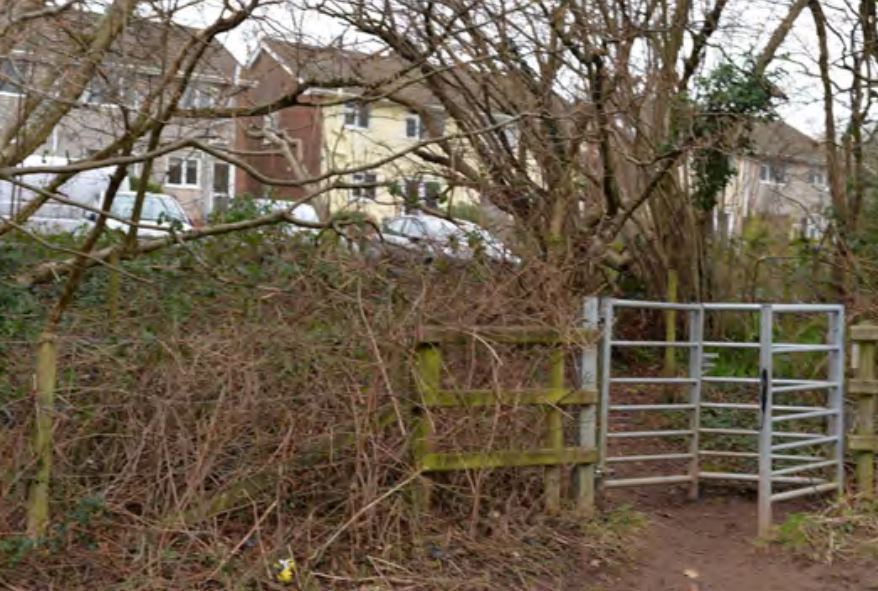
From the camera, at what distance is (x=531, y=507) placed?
701 cm

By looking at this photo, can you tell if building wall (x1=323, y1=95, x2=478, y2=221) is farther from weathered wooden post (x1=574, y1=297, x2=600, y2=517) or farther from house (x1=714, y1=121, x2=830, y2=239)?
house (x1=714, y1=121, x2=830, y2=239)

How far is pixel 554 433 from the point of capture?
7062 millimetres

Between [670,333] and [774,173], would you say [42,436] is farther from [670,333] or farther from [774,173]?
[774,173]

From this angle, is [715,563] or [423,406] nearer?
[423,406]

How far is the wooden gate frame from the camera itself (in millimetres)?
6625

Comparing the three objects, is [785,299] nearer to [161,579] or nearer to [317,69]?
[317,69]

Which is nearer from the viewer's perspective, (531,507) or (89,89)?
(531,507)

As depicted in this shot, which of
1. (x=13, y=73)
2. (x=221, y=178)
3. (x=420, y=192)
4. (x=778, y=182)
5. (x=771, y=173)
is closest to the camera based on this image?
(x=13, y=73)

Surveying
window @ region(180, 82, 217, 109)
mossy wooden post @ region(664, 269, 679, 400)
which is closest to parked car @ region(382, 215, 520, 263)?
window @ region(180, 82, 217, 109)

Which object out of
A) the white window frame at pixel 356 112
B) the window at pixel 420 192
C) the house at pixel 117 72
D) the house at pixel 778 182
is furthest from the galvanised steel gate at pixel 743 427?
the house at pixel 778 182

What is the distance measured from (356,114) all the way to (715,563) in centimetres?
533

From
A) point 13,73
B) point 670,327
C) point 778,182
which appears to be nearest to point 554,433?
point 670,327

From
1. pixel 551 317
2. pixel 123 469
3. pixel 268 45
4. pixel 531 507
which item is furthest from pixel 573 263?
pixel 123 469

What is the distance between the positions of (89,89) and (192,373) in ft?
10.3
